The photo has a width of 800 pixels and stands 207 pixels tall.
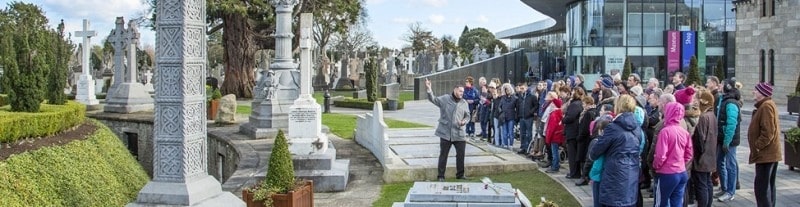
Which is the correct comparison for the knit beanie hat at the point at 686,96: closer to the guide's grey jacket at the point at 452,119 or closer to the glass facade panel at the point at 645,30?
the guide's grey jacket at the point at 452,119

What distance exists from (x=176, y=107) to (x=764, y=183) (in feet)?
20.9

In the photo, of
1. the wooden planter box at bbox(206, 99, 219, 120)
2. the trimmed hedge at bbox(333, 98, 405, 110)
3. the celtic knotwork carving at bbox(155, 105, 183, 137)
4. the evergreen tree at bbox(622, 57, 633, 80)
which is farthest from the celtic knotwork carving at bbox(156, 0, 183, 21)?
the evergreen tree at bbox(622, 57, 633, 80)

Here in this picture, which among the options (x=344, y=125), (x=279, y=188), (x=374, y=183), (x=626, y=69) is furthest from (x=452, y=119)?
(x=626, y=69)

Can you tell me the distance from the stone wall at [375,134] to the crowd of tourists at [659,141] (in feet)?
4.68

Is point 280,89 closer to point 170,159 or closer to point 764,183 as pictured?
point 170,159

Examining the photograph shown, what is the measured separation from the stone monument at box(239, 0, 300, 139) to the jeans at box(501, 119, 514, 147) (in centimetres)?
517

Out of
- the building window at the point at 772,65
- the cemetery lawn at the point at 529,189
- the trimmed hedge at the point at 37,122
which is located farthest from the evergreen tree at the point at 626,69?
the trimmed hedge at the point at 37,122

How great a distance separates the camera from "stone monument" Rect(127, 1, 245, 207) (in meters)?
6.28

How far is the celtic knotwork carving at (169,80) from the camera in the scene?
6309mm

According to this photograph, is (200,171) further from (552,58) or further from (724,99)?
(552,58)

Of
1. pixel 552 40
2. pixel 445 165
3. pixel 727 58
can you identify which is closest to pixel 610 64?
pixel 727 58

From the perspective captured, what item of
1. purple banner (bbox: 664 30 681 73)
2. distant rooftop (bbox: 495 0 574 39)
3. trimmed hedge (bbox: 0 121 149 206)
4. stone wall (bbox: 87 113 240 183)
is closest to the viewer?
trimmed hedge (bbox: 0 121 149 206)

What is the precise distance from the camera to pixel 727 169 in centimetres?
889

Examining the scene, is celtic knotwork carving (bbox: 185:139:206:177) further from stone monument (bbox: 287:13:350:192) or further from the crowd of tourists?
the crowd of tourists
